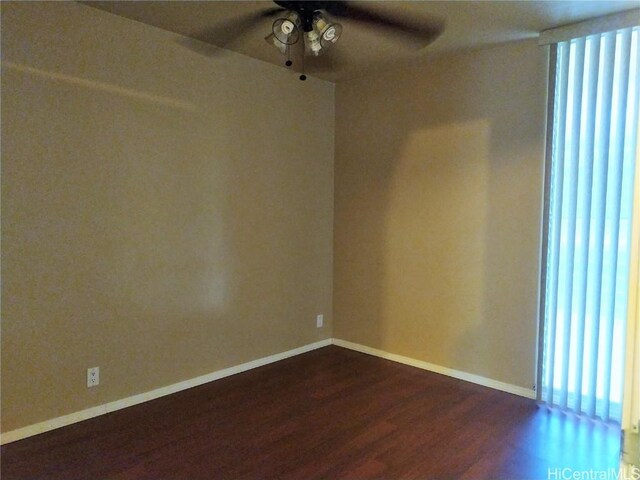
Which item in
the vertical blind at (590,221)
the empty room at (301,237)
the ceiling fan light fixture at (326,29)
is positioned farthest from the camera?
the vertical blind at (590,221)

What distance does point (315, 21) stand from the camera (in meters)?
2.40

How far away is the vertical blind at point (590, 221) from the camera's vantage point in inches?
110

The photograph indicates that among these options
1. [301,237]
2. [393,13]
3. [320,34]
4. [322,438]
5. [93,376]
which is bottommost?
[322,438]

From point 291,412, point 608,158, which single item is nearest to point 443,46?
point 608,158

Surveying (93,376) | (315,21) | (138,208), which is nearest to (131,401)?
(93,376)

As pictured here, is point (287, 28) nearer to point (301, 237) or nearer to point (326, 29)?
point (326, 29)

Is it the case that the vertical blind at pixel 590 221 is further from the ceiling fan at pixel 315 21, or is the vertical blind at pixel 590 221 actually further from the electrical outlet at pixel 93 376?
the electrical outlet at pixel 93 376

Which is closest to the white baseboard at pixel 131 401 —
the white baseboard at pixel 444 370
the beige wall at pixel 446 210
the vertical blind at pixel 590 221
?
the white baseboard at pixel 444 370

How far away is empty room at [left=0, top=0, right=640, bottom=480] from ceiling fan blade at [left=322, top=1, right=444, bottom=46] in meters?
0.02

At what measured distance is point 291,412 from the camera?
3.04 m

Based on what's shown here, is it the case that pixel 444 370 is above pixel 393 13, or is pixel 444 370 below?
below

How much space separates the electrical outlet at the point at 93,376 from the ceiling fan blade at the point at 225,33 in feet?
7.58

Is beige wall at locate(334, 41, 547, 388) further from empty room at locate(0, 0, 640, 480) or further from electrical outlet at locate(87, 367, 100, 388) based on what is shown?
electrical outlet at locate(87, 367, 100, 388)

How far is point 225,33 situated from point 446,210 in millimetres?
2130
